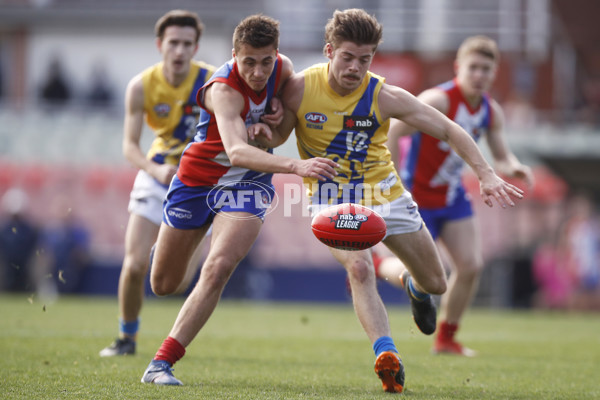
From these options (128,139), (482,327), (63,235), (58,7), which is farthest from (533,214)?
(58,7)

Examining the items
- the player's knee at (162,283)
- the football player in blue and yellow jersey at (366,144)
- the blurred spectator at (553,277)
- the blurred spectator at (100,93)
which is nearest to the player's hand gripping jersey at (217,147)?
the football player in blue and yellow jersey at (366,144)

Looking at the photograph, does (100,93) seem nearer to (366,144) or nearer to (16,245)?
(16,245)

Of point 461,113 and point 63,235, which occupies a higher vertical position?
point 461,113

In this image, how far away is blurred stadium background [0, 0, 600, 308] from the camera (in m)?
16.5

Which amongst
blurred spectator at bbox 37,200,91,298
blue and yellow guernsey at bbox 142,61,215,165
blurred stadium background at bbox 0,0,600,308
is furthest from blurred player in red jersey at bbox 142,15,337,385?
blurred spectator at bbox 37,200,91,298

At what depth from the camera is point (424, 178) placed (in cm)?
775

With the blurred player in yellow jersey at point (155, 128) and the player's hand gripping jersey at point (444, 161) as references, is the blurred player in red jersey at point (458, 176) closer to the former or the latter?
the player's hand gripping jersey at point (444, 161)

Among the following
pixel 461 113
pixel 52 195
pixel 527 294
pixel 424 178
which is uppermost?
pixel 461 113

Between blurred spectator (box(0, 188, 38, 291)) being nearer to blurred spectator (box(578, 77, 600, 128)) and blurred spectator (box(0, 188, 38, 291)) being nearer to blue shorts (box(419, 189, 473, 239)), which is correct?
blue shorts (box(419, 189, 473, 239))

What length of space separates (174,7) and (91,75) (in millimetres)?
3375

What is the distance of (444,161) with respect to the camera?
305 inches

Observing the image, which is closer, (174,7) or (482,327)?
(482,327)

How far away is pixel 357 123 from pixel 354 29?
25.2 inches

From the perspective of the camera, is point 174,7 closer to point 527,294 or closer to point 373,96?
point 527,294
